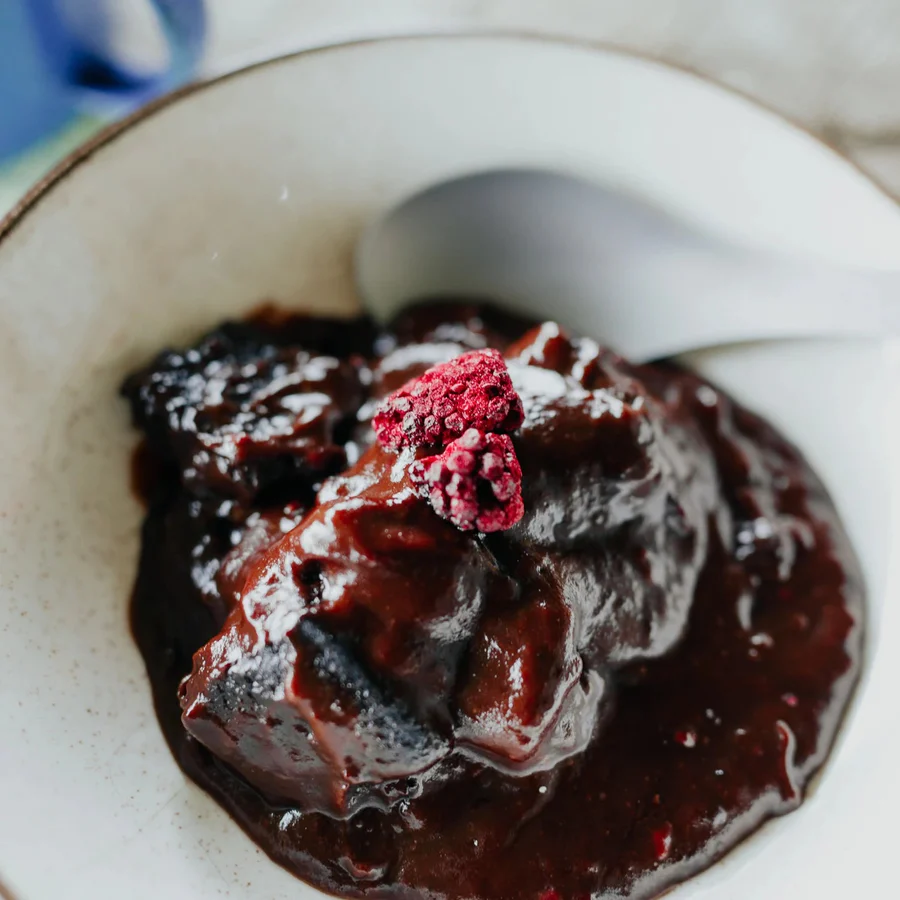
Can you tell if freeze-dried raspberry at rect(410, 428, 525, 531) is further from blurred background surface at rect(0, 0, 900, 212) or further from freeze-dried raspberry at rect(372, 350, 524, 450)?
blurred background surface at rect(0, 0, 900, 212)

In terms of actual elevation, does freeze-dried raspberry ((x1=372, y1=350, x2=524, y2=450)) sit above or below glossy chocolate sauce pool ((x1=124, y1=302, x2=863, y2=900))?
above

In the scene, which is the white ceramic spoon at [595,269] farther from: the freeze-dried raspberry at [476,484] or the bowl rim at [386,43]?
the freeze-dried raspberry at [476,484]

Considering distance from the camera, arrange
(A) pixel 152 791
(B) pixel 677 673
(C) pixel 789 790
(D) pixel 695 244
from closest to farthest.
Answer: (A) pixel 152 791 < (C) pixel 789 790 < (B) pixel 677 673 < (D) pixel 695 244

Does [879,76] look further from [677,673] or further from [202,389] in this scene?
[202,389]

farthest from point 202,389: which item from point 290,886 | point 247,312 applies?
point 290,886

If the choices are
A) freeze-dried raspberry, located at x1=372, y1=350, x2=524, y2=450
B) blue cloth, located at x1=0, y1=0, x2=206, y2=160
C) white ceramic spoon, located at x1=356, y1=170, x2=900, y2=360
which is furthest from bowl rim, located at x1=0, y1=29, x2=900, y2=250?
freeze-dried raspberry, located at x1=372, y1=350, x2=524, y2=450

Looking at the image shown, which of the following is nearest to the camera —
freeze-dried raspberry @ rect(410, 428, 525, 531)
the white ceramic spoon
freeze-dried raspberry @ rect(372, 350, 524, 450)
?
freeze-dried raspberry @ rect(410, 428, 525, 531)
